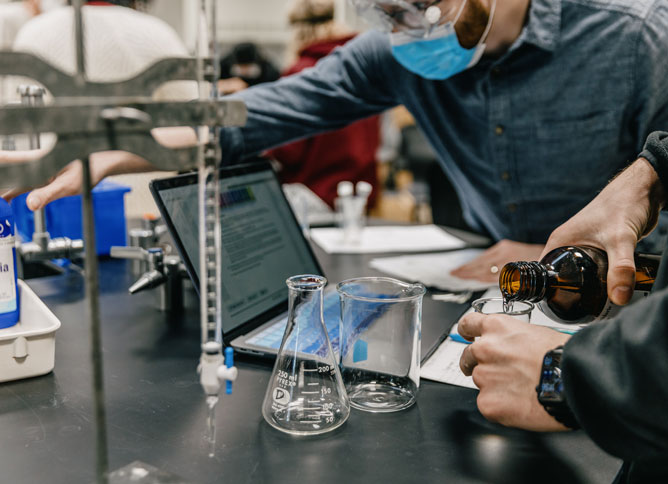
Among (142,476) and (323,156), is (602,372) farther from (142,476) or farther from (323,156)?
(323,156)

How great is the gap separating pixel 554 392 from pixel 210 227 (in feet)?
1.35

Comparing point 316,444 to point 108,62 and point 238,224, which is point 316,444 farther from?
point 108,62

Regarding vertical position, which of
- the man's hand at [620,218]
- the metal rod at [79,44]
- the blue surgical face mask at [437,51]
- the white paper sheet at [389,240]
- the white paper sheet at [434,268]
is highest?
the blue surgical face mask at [437,51]

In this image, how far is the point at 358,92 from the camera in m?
1.68

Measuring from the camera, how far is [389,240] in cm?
191

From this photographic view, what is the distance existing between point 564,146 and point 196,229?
0.95 metres

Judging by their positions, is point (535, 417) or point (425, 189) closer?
point (535, 417)

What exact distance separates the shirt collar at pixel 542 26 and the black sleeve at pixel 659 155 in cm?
51

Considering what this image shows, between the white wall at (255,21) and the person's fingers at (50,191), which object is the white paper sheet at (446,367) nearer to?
the person's fingers at (50,191)

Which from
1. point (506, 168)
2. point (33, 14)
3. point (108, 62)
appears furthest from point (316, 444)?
point (33, 14)

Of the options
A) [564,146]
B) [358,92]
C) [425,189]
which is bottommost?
[425,189]

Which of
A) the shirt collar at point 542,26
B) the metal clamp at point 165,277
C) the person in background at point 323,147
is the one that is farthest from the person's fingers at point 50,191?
the person in background at point 323,147

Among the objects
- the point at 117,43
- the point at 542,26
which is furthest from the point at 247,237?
the point at 117,43

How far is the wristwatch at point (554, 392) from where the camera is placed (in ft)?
2.27
